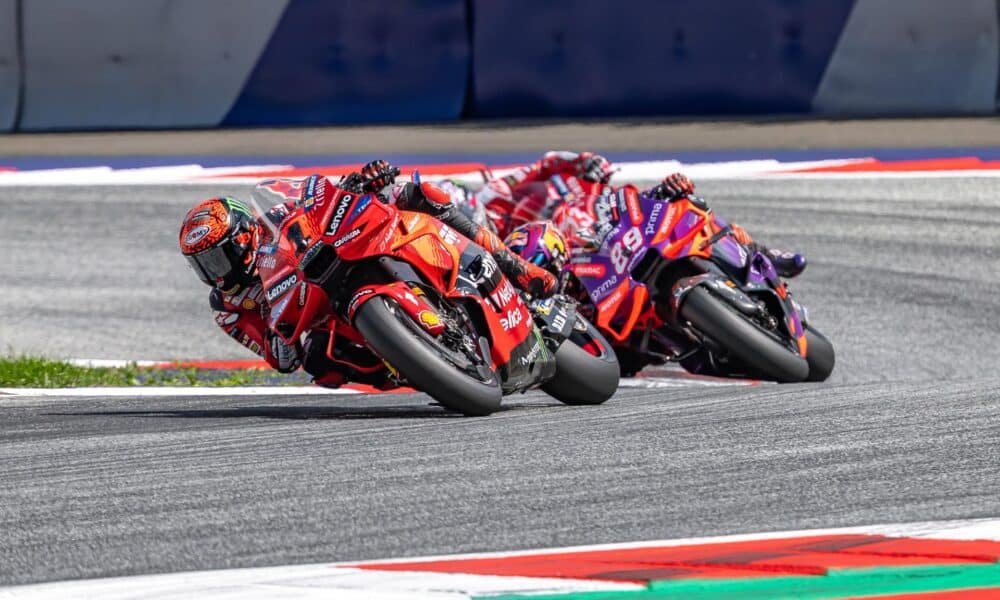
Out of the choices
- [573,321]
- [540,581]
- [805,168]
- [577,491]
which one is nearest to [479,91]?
[805,168]

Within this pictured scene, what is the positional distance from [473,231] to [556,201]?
237 centimetres

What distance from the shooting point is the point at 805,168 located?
1215cm

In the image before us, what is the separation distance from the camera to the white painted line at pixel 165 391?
8.50 metres

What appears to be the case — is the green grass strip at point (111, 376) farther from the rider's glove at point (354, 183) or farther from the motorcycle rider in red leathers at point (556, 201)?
the rider's glove at point (354, 183)

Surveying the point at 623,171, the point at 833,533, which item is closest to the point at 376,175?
the point at 833,533

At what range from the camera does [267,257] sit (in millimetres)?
6961

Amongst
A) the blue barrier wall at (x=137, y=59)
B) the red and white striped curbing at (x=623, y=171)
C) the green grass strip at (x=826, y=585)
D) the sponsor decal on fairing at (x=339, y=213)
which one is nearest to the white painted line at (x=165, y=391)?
the sponsor decal on fairing at (x=339, y=213)

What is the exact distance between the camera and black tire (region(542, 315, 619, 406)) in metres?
7.29

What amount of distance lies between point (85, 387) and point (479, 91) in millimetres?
6656

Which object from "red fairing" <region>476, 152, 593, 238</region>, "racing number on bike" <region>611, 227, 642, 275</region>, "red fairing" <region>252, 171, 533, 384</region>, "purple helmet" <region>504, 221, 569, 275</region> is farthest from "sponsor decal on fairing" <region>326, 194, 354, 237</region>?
"red fairing" <region>476, 152, 593, 238</region>

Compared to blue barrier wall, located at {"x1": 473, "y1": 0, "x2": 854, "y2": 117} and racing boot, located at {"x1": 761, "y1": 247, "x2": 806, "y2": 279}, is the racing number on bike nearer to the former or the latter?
racing boot, located at {"x1": 761, "y1": 247, "x2": 806, "y2": 279}

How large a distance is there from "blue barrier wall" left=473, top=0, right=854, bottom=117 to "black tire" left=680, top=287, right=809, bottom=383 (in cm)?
606

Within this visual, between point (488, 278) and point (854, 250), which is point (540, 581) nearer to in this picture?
point (488, 278)

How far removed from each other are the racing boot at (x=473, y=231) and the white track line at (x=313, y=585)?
3355 millimetres
